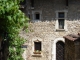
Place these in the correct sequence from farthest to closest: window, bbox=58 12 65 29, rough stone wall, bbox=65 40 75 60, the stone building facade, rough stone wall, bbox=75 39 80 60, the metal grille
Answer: the metal grille
window, bbox=58 12 65 29
the stone building facade
rough stone wall, bbox=65 40 75 60
rough stone wall, bbox=75 39 80 60

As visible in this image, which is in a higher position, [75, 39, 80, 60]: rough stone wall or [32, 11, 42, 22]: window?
[32, 11, 42, 22]: window

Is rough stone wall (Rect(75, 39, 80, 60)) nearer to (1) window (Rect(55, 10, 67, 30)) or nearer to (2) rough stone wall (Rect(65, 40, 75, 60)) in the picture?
(2) rough stone wall (Rect(65, 40, 75, 60))

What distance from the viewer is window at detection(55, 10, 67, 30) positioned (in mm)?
15406

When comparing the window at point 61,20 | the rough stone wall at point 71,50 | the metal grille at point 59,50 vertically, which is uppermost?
the window at point 61,20

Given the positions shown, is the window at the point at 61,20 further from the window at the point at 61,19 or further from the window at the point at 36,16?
the window at the point at 36,16

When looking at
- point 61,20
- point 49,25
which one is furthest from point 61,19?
point 49,25

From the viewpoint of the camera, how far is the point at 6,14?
425 cm

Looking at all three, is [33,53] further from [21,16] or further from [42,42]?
[21,16]

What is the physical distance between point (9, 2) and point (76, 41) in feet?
9.91

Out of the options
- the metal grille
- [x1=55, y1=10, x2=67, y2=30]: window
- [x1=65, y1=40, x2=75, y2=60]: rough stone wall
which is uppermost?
[x1=55, y1=10, x2=67, y2=30]: window

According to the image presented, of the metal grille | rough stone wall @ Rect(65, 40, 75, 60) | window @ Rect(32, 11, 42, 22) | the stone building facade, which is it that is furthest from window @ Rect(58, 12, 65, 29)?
rough stone wall @ Rect(65, 40, 75, 60)

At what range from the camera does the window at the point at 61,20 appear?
15.4 m

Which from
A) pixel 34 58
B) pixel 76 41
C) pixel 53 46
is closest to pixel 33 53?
pixel 34 58

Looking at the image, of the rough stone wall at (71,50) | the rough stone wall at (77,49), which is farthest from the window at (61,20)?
the rough stone wall at (77,49)
